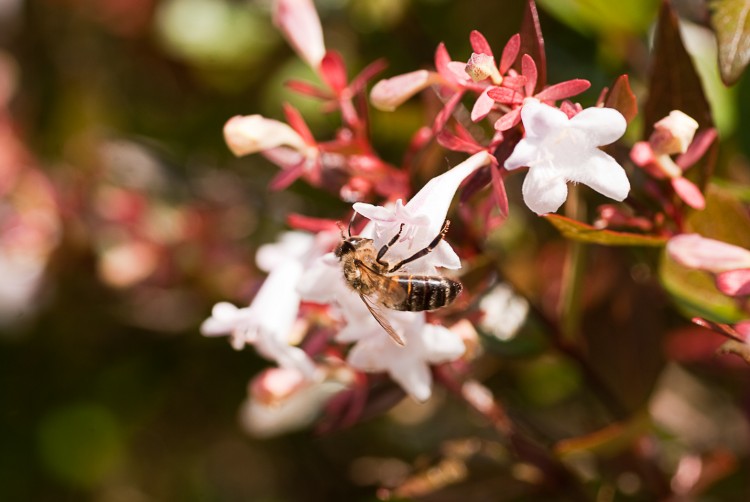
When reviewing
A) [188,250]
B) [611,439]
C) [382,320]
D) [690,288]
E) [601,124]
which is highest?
[601,124]

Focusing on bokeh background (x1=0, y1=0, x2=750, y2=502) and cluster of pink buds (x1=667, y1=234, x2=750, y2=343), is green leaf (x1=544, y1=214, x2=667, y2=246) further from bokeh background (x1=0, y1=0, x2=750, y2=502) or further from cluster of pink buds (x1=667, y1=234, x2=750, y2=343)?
bokeh background (x1=0, y1=0, x2=750, y2=502)

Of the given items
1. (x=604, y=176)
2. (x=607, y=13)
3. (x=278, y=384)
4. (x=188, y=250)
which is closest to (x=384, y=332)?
(x=278, y=384)

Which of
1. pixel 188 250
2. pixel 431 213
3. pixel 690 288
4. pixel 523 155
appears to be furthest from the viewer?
pixel 188 250

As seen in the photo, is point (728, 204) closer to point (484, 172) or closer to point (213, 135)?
point (484, 172)

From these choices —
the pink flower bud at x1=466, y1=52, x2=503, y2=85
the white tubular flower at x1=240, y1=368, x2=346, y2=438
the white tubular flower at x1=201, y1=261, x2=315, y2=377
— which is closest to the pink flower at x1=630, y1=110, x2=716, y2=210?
the pink flower bud at x1=466, y1=52, x2=503, y2=85

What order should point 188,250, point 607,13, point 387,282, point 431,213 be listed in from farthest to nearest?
point 188,250, point 607,13, point 387,282, point 431,213

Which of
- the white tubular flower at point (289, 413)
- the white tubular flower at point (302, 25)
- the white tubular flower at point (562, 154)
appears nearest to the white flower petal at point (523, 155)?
the white tubular flower at point (562, 154)

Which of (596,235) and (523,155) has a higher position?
(523,155)

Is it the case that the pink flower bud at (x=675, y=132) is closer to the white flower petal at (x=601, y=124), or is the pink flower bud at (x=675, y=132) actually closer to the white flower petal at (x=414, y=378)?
the white flower petal at (x=601, y=124)

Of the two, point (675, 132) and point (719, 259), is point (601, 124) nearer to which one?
point (675, 132)
